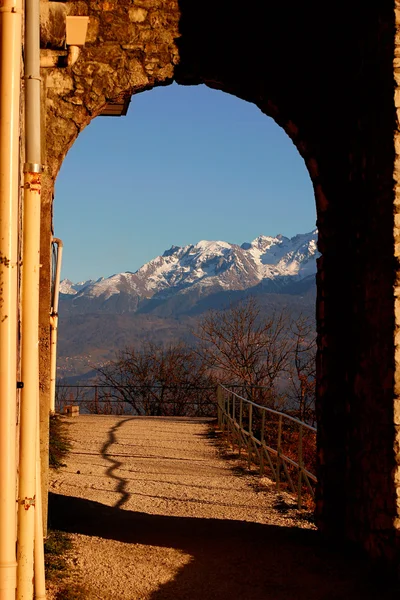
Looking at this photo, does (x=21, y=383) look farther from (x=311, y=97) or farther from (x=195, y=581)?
(x=311, y=97)

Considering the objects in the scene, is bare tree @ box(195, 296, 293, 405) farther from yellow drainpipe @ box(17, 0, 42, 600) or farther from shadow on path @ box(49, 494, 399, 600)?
yellow drainpipe @ box(17, 0, 42, 600)

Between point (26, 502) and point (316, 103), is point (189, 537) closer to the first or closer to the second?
point (26, 502)

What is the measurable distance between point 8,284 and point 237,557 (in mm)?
3411

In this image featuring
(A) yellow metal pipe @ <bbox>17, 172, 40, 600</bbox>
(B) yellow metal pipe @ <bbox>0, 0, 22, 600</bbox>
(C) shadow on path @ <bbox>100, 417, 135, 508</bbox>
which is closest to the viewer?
(B) yellow metal pipe @ <bbox>0, 0, 22, 600</bbox>

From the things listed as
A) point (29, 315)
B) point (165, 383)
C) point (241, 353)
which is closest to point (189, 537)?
point (29, 315)

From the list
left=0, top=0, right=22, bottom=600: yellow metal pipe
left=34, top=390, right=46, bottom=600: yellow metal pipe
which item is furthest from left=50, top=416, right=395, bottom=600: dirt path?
left=0, top=0, right=22, bottom=600: yellow metal pipe

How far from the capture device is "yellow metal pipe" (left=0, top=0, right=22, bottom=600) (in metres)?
2.95

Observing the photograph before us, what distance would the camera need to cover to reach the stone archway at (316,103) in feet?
18.9

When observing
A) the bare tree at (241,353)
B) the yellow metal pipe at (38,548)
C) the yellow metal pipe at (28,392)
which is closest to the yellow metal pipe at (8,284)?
the yellow metal pipe at (28,392)

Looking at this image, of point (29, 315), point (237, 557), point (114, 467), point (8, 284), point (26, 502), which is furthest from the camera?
point (114, 467)

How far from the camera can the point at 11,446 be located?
118 inches

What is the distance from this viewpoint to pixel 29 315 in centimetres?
351

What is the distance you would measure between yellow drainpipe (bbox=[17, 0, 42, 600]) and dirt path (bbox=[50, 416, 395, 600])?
63.7 inches

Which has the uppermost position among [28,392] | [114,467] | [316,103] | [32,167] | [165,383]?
[316,103]
